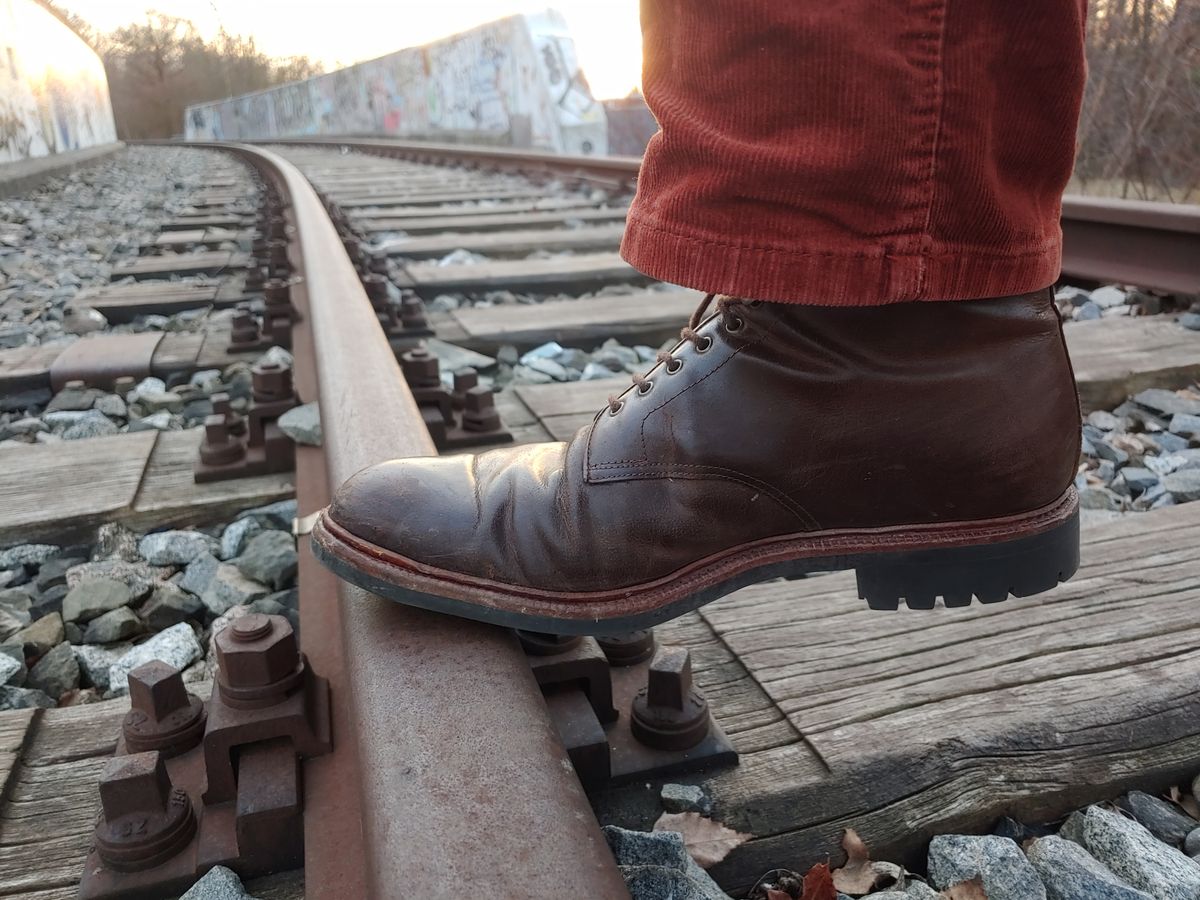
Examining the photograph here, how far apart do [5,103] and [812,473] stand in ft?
46.0

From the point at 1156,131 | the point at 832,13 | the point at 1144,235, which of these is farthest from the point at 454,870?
the point at 1156,131

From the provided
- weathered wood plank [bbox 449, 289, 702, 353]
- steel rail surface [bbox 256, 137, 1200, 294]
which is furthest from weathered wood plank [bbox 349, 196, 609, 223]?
steel rail surface [bbox 256, 137, 1200, 294]

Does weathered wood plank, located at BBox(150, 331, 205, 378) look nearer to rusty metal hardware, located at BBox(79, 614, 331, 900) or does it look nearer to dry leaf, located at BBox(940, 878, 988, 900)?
rusty metal hardware, located at BBox(79, 614, 331, 900)

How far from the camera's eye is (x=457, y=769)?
2.42ft

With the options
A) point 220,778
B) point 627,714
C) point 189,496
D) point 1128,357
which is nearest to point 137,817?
point 220,778

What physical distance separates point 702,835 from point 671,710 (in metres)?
0.13

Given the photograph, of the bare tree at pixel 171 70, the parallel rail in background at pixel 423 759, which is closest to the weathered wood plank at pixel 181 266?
the parallel rail in background at pixel 423 759

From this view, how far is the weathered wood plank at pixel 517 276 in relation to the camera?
11.9 ft

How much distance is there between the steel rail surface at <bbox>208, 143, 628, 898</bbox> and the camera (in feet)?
2.12

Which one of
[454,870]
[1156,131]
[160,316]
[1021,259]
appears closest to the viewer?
[454,870]

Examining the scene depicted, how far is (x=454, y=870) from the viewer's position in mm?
640

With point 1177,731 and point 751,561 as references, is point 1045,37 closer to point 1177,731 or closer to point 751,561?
point 751,561

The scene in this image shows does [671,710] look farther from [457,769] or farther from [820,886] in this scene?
[457,769]

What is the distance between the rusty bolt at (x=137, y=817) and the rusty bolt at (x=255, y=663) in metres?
0.09
